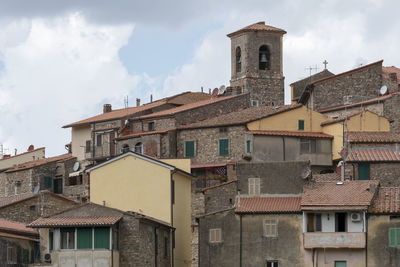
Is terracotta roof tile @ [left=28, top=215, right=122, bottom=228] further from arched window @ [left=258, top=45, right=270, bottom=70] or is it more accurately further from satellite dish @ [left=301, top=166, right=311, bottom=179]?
arched window @ [left=258, top=45, right=270, bottom=70]

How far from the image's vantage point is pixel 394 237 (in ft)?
213

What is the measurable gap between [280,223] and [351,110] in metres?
25.6

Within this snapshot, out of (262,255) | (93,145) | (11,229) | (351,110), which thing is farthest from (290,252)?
Answer: (93,145)

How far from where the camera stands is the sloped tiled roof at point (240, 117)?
286ft

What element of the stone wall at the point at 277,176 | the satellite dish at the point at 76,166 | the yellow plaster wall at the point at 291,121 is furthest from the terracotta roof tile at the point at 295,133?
the satellite dish at the point at 76,166

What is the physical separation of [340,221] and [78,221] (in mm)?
13762

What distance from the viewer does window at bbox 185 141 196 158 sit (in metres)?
88.4

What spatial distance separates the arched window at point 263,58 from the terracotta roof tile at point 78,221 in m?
40.3

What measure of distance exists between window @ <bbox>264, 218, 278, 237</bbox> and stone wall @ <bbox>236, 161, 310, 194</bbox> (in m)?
2.39

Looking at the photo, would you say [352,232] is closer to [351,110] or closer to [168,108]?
[351,110]

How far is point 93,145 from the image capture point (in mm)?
98562

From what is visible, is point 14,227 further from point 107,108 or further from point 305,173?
point 107,108

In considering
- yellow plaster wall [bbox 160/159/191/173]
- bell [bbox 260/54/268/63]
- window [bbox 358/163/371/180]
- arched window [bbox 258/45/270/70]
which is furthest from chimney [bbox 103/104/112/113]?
window [bbox 358/163/371/180]

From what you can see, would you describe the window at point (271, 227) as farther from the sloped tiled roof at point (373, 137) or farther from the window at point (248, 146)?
the window at point (248, 146)
